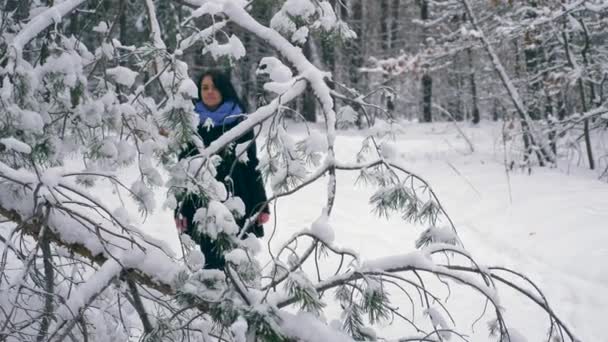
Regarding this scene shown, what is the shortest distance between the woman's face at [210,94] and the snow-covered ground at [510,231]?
127 centimetres

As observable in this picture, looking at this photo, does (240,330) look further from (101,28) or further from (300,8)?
(101,28)

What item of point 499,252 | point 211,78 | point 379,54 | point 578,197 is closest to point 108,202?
point 211,78

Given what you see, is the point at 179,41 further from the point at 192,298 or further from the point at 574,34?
the point at 574,34

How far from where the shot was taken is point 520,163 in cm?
933

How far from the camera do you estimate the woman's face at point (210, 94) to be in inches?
164

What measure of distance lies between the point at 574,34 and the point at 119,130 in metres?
9.41

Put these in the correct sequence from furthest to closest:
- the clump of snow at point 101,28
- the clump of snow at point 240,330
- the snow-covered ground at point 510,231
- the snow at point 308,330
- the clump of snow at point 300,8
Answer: the snow-covered ground at point 510,231, the clump of snow at point 101,28, the clump of snow at point 300,8, the snow at point 308,330, the clump of snow at point 240,330

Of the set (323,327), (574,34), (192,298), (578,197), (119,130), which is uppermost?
(574,34)

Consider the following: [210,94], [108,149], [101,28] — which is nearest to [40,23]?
[101,28]

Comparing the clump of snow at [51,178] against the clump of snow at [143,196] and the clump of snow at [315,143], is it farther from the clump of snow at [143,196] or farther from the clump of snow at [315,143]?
the clump of snow at [315,143]

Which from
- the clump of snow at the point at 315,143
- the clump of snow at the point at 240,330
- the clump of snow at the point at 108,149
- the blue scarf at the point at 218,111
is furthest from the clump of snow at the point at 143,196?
the blue scarf at the point at 218,111

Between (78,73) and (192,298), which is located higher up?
(78,73)

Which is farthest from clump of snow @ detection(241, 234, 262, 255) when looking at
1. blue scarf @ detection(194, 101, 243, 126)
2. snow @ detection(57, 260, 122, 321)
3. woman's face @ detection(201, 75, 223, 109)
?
woman's face @ detection(201, 75, 223, 109)

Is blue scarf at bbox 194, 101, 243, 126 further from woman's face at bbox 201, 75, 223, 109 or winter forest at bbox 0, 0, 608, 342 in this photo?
winter forest at bbox 0, 0, 608, 342
